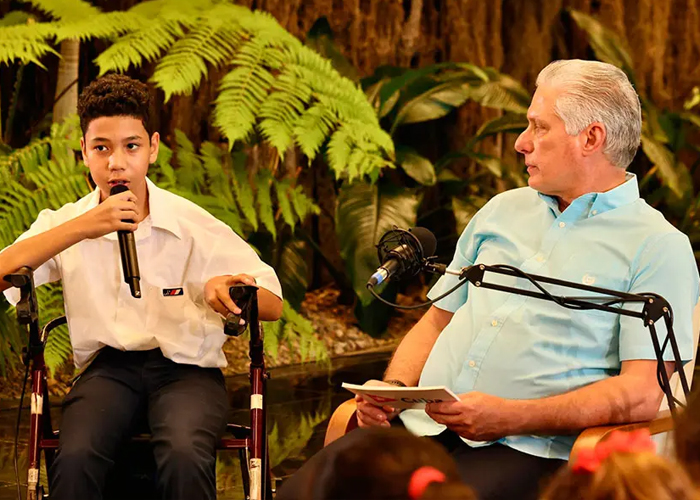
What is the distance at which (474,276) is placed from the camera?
2125 mm

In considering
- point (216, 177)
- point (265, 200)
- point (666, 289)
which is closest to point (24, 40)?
point (216, 177)

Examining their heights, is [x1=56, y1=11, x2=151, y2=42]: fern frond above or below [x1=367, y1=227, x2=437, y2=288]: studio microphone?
above

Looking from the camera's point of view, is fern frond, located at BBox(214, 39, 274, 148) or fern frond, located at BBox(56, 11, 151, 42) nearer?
fern frond, located at BBox(56, 11, 151, 42)

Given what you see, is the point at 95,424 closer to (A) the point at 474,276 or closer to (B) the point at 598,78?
(A) the point at 474,276

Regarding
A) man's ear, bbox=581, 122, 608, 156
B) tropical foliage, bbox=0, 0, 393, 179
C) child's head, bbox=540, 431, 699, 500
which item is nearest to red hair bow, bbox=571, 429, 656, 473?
child's head, bbox=540, 431, 699, 500

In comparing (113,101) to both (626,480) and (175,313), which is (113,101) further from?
(626,480)

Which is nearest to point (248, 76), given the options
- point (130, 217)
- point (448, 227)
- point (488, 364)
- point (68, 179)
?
point (68, 179)

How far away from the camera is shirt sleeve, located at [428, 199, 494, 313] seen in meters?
2.56

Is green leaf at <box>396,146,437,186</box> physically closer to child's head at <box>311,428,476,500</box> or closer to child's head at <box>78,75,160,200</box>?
Answer: child's head at <box>78,75,160,200</box>

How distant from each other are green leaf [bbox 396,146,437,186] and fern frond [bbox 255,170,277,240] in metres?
1.01

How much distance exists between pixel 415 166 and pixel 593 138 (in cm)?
365

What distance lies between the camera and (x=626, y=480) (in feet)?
3.53

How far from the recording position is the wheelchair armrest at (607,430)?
6.88 feet

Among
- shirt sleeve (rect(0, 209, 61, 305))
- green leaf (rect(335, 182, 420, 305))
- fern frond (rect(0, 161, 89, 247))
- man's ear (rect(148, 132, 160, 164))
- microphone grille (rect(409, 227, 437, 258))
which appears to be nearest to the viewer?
microphone grille (rect(409, 227, 437, 258))
